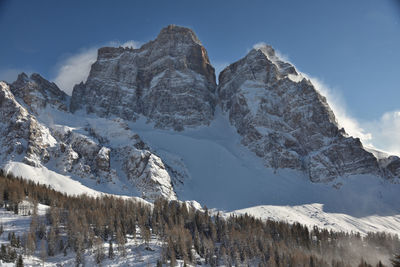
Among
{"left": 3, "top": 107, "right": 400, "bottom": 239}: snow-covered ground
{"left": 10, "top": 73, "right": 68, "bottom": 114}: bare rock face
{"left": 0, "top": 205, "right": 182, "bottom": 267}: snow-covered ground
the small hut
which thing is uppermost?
{"left": 10, "top": 73, "right": 68, "bottom": 114}: bare rock face

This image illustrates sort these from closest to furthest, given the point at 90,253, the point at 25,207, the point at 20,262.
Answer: the point at 20,262 → the point at 90,253 → the point at 25,207

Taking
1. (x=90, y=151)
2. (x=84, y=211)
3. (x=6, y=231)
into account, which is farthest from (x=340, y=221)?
(x=6, y=231)

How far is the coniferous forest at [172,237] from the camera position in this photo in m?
74.8

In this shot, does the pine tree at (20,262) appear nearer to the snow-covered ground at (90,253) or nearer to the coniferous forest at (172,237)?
the coniferous forest at (172,237)

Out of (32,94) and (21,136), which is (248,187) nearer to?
(21,136)

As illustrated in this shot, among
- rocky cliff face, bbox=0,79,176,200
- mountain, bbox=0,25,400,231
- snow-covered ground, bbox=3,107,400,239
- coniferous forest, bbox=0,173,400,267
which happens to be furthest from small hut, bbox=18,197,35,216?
rocky cliff face, bbox=0,79,176,200

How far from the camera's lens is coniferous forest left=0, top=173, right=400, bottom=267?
245 feet

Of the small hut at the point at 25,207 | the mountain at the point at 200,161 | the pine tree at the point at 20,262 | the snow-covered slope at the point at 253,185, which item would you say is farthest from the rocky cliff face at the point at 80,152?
the pine tree at the point at 20,262

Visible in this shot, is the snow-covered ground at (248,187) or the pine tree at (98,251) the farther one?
the snow-covered ground at (248,187)

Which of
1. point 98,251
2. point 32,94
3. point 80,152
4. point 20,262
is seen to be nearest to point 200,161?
point 80,152

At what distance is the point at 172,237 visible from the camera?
3369 inches

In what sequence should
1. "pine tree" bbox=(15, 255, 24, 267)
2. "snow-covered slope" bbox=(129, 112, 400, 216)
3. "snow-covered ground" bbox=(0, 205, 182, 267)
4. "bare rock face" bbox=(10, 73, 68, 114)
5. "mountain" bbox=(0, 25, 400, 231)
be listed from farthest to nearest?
"bare rock face" bbox=(10, 73, 68, 114) → "snow-covered slope" bbox=(129, 112, 400, 216) → "mountain" bbox=(0, 25, 400, 231) → "snow-covered ground" bbox=(0, 205, 182, 267) → "pine tree" bbox=(15, 255, 24, 267)

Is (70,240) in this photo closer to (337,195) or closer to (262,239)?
(262,239)

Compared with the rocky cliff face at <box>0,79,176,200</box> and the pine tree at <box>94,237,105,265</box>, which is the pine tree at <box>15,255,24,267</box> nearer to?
the pine tree at <box>94,237,105,265</box>
